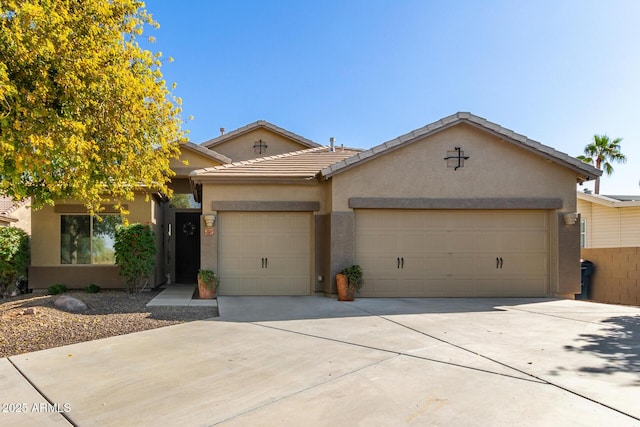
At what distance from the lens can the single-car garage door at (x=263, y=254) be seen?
11.2 meters

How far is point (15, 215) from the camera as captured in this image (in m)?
15.0

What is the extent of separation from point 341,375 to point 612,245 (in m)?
17.3

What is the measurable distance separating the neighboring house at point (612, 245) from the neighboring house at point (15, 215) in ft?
62.5

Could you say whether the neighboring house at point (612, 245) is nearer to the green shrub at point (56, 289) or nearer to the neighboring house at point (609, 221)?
the neighboring house at point (609, 221)

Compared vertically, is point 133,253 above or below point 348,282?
above

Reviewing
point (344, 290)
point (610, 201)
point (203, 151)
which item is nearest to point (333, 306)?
point (344, 290)

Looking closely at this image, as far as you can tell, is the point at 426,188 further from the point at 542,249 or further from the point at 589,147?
the point at 589,147

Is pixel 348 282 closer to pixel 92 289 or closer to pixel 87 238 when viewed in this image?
pixel 92 289

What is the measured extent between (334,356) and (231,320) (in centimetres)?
→ 307

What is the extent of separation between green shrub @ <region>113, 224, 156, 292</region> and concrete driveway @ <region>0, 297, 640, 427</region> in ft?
16.0

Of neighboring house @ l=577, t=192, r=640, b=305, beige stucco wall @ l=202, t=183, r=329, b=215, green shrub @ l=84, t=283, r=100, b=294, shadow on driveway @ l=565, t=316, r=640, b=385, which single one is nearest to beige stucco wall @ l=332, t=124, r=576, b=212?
beige stucco wall @ l=202, t=183, r=329, b=215

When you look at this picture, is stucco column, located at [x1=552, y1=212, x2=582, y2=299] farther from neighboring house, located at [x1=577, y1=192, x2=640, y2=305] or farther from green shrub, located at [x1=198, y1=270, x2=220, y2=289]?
green shrub, located at [x1=198, y1=270, x2=220, y2=289]

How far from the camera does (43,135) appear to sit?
6.13 metres

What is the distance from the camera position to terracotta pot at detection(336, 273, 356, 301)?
1012cm
